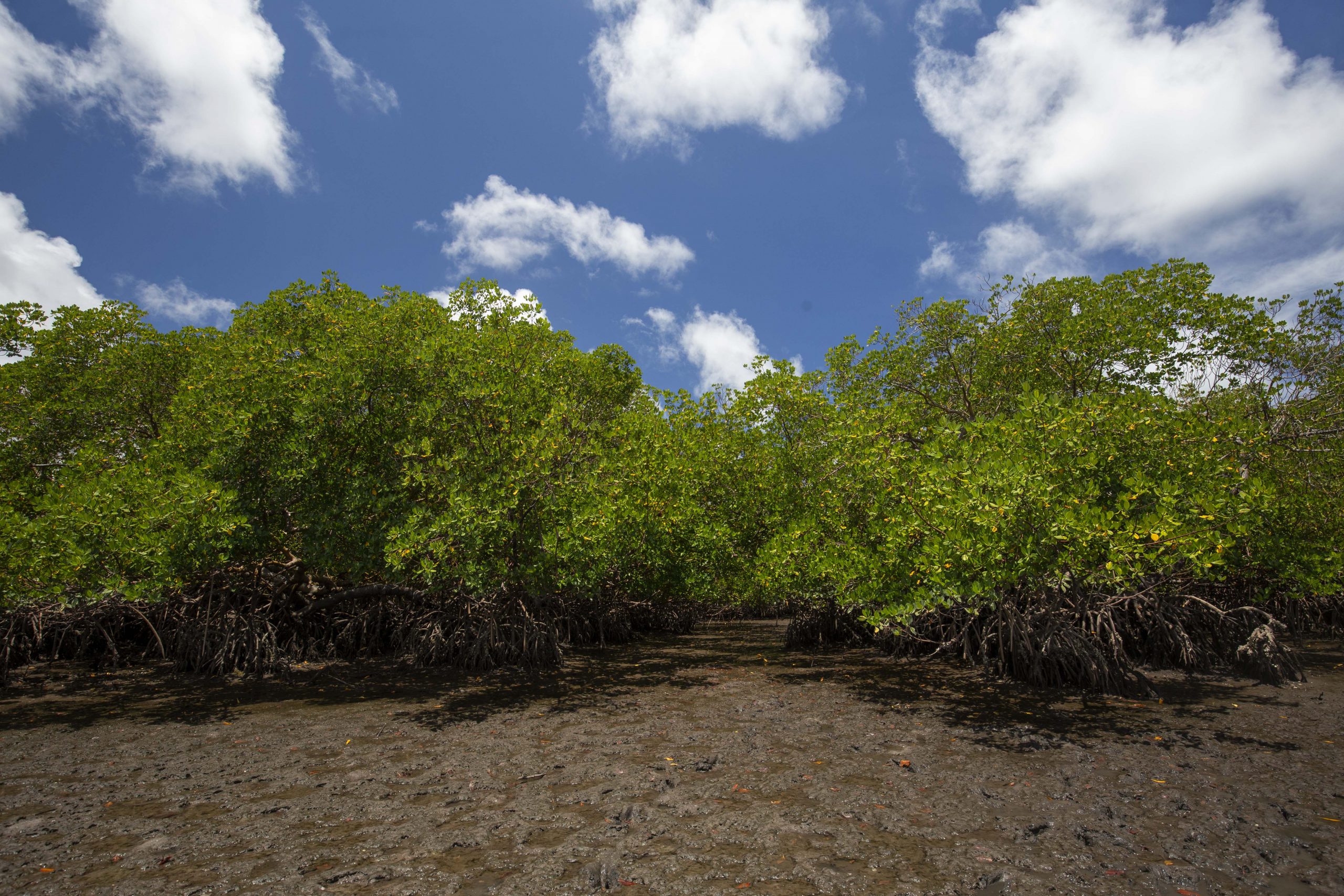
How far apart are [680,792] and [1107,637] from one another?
795cm

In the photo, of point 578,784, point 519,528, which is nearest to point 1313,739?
point 578,784

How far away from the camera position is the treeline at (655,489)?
7.96 m

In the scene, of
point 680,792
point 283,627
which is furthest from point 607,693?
point 283,627

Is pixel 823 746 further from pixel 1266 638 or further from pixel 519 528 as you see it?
pixel 1266 638

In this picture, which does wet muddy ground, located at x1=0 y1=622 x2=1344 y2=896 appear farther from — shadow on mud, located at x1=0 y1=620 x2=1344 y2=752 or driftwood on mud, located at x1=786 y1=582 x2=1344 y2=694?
driftwood on mud, located at x1=786 y1=582 x2=1344 y2=694

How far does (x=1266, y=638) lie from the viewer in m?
9.51

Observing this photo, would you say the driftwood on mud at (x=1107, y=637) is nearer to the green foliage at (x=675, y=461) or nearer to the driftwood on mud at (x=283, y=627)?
Result: the green foliage at (x=675, y=461)

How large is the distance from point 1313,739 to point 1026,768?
3546mm

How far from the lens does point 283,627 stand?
12984 mm

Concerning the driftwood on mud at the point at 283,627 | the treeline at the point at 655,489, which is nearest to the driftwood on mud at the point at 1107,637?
the treeline at the point at 655,489

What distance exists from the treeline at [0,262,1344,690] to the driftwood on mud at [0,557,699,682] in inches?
3.1

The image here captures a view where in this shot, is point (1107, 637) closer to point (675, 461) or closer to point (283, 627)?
point (675, 461)

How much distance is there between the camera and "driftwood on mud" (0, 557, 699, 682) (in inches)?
440

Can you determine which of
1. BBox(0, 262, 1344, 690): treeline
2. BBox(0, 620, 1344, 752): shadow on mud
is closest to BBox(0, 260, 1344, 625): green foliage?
BBox(0, 262, 1344, 690): treeline
